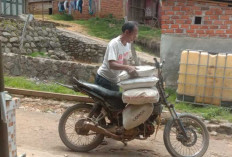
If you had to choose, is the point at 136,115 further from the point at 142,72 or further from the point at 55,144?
the point at 55,144

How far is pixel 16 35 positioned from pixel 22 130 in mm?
7189

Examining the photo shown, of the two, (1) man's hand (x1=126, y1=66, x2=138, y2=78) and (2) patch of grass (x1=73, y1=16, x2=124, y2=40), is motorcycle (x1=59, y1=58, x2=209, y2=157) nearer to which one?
(1) man's hand (x1=126, y1=66, x2=138, y2=78)

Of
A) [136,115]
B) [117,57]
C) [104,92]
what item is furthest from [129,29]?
[136,115]

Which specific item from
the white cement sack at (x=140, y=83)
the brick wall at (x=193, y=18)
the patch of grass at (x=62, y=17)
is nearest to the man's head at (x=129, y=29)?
the white cement sack at (x=140, y=83)

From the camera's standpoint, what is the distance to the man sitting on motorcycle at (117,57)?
390cm

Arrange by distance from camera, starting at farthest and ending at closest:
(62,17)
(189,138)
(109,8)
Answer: (62,17) → (109,8) → (189,138)

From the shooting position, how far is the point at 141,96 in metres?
3.68

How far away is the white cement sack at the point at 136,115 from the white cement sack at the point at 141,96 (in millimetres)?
123

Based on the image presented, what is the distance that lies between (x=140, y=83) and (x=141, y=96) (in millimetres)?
165

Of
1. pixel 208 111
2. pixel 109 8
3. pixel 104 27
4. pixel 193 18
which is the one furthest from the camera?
pixel 109 8

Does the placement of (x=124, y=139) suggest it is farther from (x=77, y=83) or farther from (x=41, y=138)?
(x=41, y=138)

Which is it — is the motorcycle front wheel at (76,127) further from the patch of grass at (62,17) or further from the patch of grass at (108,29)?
the patch of grass at (62,17)

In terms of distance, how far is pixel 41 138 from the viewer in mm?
4660

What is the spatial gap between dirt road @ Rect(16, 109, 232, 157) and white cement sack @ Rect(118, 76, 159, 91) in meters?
1.04
